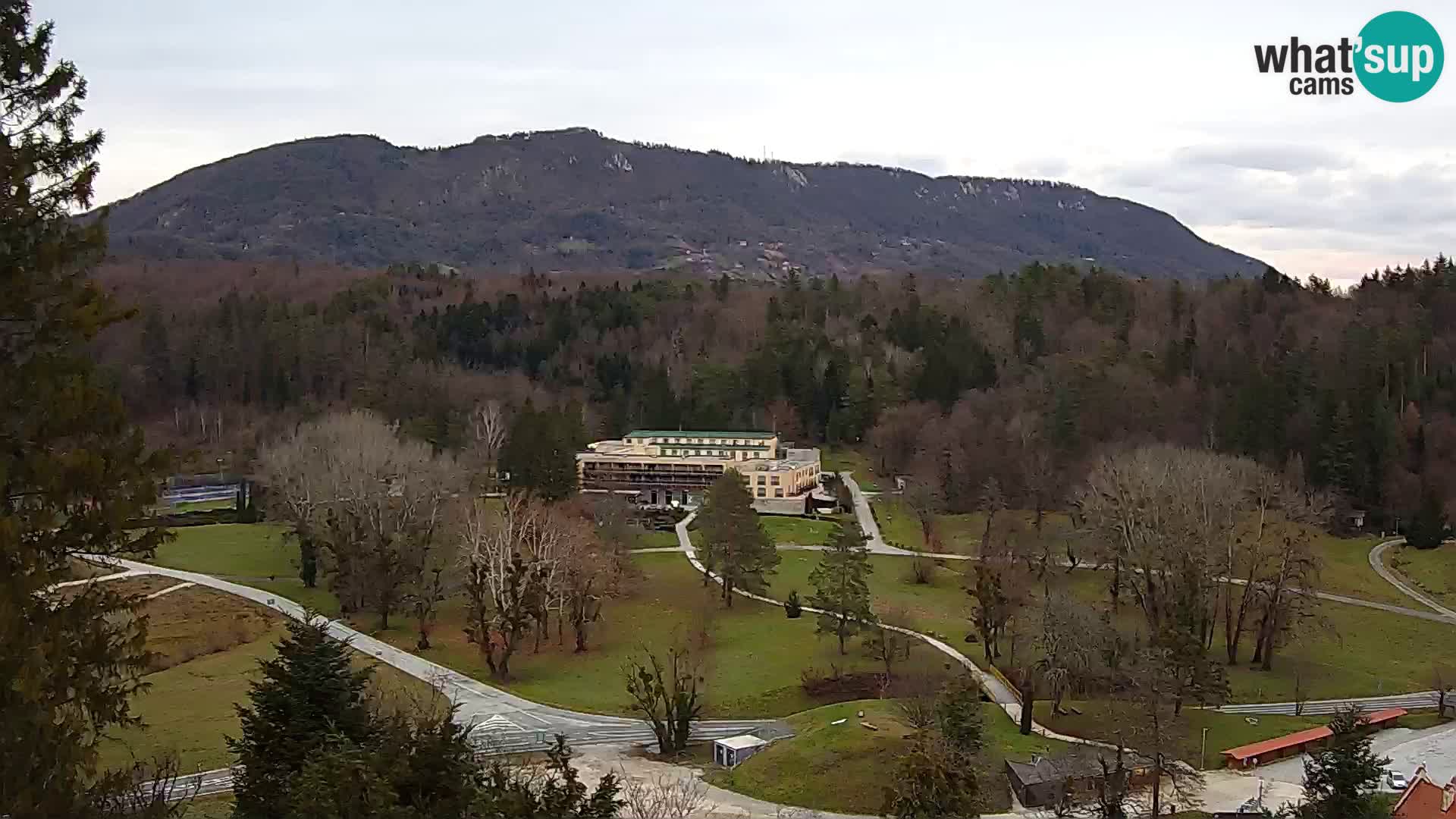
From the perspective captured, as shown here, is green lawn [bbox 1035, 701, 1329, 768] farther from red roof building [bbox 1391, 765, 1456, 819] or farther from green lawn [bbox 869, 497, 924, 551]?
green lawn [bbox 869, 497, 924, 551]

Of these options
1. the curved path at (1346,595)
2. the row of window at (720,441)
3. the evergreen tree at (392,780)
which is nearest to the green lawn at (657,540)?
the curved path at (1346,595)

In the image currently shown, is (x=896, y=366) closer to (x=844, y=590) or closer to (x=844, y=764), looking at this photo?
(x=844, y=590)

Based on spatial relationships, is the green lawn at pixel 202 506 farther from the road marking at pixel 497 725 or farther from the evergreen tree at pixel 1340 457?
the evergreen tree at pixel 1340 457

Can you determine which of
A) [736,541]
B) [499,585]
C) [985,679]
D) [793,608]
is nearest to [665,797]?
[985,679]

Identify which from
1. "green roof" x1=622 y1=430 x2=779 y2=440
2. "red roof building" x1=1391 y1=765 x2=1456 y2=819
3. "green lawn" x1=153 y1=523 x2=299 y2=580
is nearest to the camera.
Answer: "red roof building" x1=1391 y1=765 x2=1456 y2=819

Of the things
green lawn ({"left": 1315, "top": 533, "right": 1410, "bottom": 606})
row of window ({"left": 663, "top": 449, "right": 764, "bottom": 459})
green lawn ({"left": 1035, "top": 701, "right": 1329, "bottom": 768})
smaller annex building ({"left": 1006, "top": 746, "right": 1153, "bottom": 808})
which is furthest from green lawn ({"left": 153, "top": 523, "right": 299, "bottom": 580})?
green lawn ({"left": 1315, "top": 533, "right": 1410, "bottom": 606})
